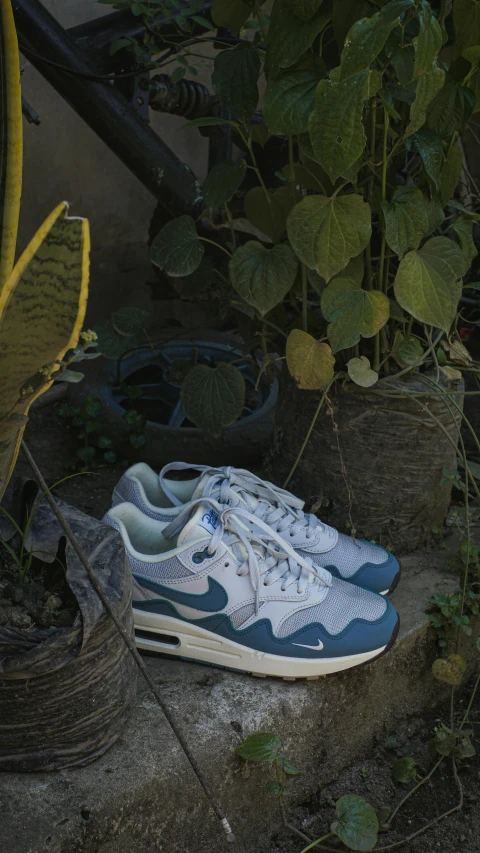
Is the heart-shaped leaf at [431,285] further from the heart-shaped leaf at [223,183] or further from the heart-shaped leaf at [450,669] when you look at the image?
the heart-shaped leaf at [450,669]

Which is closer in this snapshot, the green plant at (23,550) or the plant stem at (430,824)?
the green plant at (23,550)

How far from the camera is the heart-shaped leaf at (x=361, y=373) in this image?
1479mm

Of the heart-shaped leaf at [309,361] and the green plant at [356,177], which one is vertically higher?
the green plant at [356,177]

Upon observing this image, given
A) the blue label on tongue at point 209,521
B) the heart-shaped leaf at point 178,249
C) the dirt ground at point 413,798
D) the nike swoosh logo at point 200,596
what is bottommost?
the dirt ground at point 413,798

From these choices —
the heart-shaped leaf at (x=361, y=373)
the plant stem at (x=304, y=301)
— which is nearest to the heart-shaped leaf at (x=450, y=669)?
the heart-shaped leaf at (x=361, y=373)

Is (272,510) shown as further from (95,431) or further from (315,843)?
(95,431)

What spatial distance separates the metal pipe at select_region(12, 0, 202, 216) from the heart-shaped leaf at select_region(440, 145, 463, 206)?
0.90m

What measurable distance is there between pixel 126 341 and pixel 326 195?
0.73 metres

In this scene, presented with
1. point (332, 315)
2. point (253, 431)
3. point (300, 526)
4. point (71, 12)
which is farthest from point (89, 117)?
point (300, 526)

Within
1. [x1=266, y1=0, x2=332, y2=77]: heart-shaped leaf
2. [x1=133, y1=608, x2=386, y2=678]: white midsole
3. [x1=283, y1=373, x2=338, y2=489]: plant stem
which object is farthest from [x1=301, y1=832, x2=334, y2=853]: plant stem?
[x1=266, y1=0, x2=332, y2=77]: heart-shaped leaf

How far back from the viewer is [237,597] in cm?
129

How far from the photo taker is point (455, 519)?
5.51 ft

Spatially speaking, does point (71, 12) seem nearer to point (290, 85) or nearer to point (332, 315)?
point (290, 85)

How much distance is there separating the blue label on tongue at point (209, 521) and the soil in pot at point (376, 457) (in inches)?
13.0
